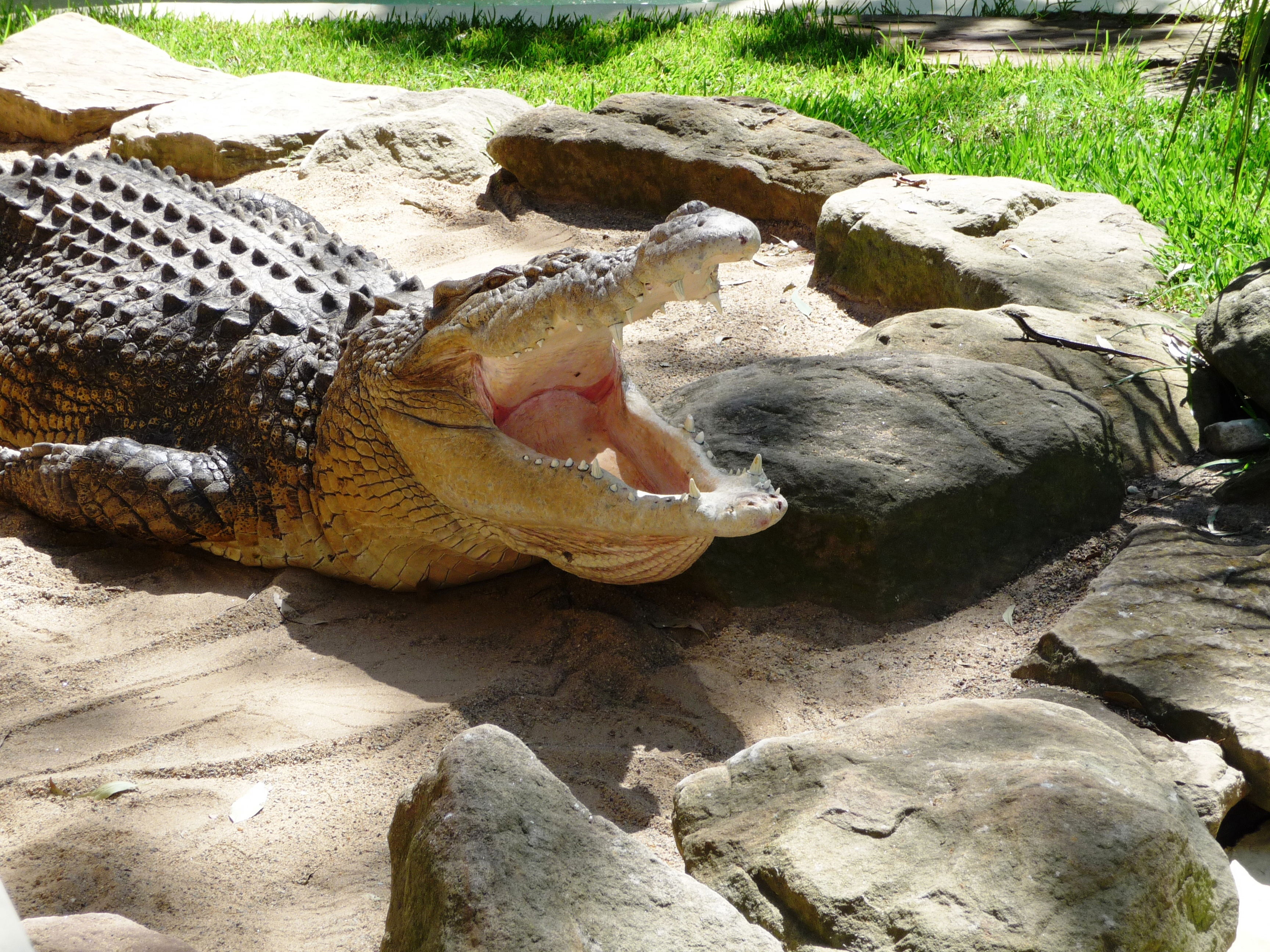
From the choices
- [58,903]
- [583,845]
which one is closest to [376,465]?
[58,903]

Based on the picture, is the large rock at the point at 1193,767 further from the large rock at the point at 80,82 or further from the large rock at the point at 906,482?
the large rock at the point at 80,82

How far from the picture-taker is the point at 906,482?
2857mm

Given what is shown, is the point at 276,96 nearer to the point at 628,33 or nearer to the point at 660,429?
the point at 628,33

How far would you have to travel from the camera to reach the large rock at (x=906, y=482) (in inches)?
112

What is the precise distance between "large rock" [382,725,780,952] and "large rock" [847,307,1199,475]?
2314 mm

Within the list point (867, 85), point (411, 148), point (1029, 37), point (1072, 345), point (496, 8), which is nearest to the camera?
point (1072, 345)

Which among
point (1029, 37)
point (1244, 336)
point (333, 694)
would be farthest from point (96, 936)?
point (1029, 37)

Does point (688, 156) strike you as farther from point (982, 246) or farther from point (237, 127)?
point (237, 127)

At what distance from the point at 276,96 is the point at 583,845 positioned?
648cm

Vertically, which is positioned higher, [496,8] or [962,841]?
[496,8]

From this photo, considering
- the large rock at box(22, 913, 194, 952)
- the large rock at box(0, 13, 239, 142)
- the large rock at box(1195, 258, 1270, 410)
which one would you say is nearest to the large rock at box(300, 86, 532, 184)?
the large rock at box(0, 13, 239, 142)

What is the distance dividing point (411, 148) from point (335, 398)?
3644 millimetres

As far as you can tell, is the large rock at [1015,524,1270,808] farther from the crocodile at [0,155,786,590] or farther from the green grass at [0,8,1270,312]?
the green grass at [0,8,1270,312]

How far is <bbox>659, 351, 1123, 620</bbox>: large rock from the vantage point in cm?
284
